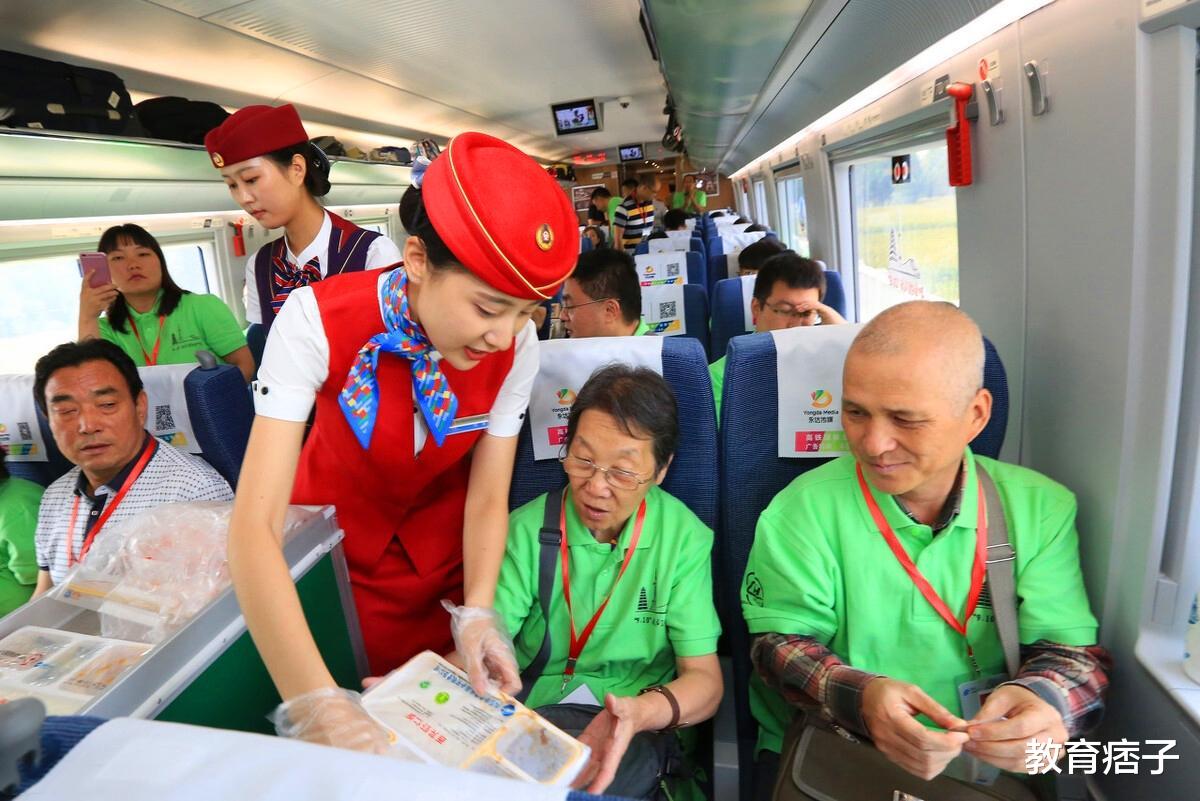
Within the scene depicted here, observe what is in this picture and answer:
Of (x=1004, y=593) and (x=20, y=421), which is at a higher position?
(x=20, y=421)

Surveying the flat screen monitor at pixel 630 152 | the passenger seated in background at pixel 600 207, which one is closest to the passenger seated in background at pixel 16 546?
the passenger seated in background at pixel 600 207

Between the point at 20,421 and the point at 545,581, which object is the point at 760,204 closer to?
the point at 20,421

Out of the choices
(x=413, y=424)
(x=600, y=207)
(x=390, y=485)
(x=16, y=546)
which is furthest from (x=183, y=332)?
(x=600, y=207)

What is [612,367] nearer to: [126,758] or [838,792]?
[838,792]

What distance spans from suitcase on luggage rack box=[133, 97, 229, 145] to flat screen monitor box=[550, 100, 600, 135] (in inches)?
233

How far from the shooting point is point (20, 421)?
2881 mm

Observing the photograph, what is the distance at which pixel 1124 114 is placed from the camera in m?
1.54

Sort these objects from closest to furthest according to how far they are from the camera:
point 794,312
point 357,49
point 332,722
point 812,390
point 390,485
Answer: point 332,722
point 390,485
point 812,390
point 794,312
point 357,49

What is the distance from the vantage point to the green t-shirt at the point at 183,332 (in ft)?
13.2

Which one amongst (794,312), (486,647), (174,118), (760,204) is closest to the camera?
(486,647)

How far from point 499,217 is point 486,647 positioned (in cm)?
90

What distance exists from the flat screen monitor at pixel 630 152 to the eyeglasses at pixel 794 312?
1745cm

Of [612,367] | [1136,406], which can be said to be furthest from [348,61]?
[1136,406]

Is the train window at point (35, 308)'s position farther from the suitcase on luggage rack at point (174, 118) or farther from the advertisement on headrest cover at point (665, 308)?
the advertisement on headrest cover at point (665, 308)
